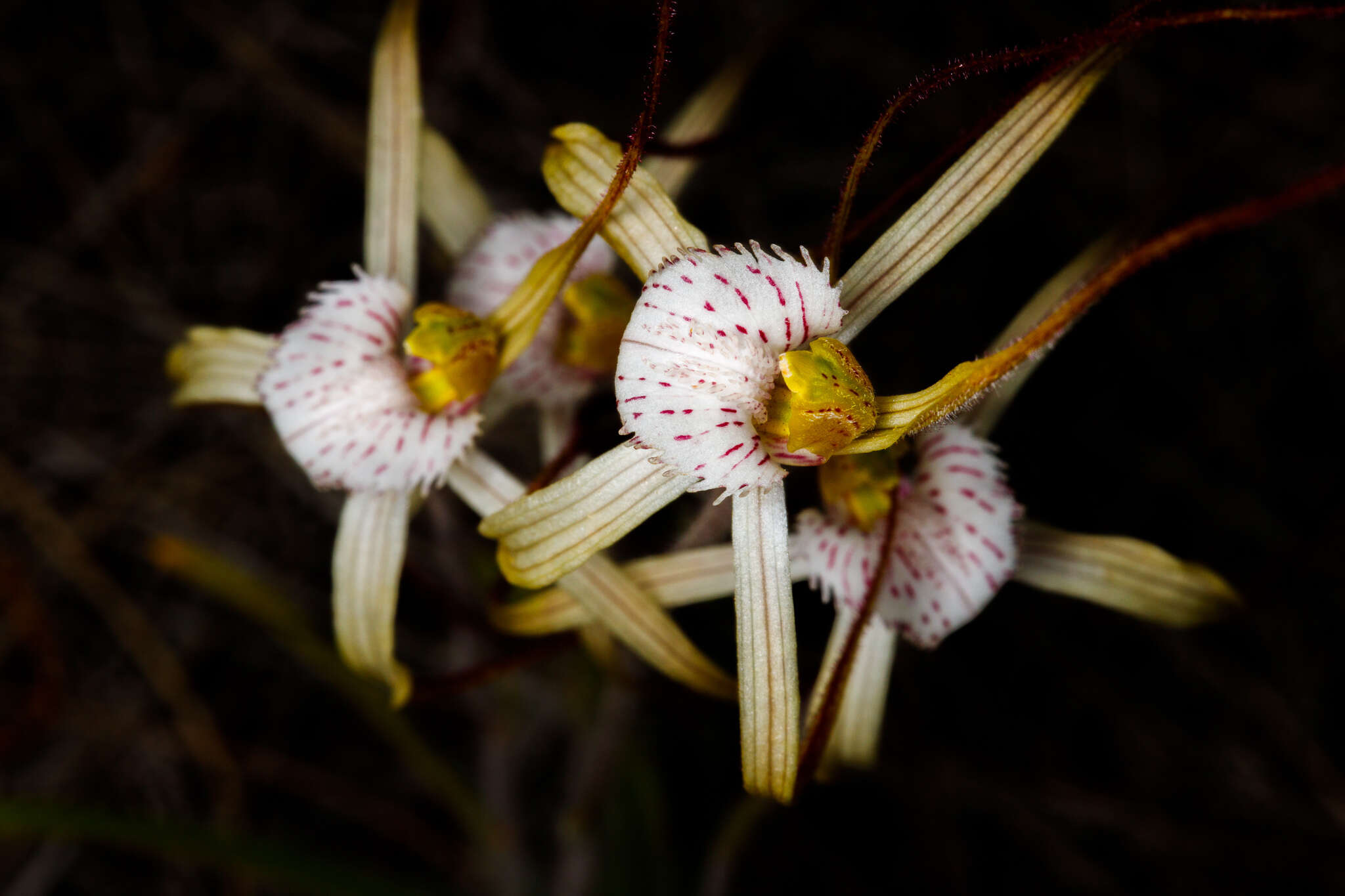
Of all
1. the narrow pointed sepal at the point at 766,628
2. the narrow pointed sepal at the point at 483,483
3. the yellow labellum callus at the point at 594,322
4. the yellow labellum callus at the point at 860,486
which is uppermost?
the yellow labellum callus at the point at 594,322

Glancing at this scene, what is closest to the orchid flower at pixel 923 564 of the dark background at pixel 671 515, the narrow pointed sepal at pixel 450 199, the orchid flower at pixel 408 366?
the orchid flower at pixel 408 366

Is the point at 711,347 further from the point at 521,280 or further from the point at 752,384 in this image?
the point at 521,280

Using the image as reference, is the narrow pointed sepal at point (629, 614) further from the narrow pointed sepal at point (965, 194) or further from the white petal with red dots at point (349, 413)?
the narrow pointed sepal at point (965, 194)

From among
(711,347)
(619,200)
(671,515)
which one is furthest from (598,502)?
(671,515)

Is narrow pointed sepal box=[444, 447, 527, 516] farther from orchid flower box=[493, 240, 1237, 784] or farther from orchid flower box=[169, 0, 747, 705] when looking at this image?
orchid flower box=[493, 240, 1237, 784]

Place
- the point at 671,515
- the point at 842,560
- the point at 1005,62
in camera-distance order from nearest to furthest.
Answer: the point at 1005,62
the point at 842,560
the point at 671,515

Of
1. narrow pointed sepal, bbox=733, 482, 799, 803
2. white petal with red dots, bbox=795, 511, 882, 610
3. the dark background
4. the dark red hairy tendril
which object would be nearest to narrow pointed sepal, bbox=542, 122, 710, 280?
the dark red hairy tendril
